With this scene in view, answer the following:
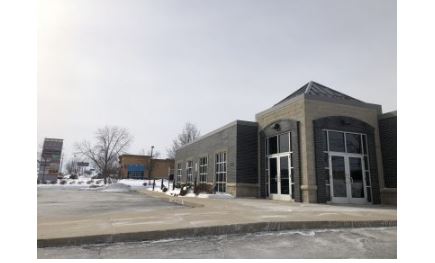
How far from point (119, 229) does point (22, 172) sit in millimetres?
1893

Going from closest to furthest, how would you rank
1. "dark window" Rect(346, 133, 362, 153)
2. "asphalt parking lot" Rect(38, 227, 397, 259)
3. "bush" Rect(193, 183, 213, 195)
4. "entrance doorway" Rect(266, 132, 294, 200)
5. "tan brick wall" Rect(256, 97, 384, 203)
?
"asphalt parking lot" Rect(38, 227, 397, 259) < "tan brick wall" Rect(256, 97, 384, 203) < "dark window" Rect(346, 133, 362, 153) < "entrance doorway" Rect(266, 132, 294, 200) < "bush" Rect(193, 183, 213, 195)

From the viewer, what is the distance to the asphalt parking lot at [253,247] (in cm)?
434

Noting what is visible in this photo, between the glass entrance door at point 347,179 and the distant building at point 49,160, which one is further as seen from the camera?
the distant building at point 49,160

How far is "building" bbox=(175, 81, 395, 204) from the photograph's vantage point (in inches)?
523

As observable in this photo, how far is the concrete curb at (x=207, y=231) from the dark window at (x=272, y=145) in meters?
8.86

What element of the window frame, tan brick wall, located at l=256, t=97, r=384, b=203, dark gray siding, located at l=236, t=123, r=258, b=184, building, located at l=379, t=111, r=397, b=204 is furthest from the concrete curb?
the window frame

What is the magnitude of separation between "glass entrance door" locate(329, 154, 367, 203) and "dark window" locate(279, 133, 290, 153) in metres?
1.97

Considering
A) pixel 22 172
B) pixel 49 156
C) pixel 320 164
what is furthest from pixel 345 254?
pixel 49 156

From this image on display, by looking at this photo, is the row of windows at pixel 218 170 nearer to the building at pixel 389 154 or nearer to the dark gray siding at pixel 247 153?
the dark gray siding at pixel 247 153

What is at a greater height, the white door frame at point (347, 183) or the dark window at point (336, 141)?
the dark window at point (336, 141)

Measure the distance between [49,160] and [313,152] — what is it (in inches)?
2057

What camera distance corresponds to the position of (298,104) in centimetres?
1395

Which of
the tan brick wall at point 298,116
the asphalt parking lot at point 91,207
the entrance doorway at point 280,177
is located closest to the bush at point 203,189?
the asphalt parking lot at point 91,207

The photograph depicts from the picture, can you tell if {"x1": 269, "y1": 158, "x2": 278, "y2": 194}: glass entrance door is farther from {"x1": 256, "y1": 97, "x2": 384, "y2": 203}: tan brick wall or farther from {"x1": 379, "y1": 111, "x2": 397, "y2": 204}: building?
{"x1": 379, "y1": 111, "x2": 397, "y2": 204}: building
